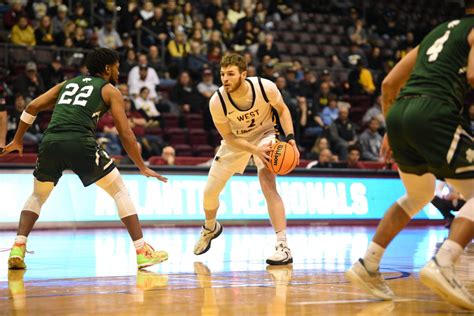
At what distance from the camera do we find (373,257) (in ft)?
17.7

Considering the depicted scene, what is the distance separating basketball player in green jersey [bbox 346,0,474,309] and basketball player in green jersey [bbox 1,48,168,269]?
270 centimetres

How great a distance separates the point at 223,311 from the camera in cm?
485

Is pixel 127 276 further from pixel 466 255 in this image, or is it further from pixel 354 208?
pixel 354 208

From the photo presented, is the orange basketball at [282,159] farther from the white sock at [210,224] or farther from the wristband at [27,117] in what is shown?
the wristband at [27,117]

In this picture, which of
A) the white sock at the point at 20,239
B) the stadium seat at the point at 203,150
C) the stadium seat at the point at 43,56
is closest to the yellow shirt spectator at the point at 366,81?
the stadium seat at the point at 203,150

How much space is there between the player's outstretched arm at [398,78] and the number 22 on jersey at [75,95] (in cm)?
291

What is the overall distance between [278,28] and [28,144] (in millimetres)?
9794

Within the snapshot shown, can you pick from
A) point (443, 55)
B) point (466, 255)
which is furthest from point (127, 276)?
point (466, 255)

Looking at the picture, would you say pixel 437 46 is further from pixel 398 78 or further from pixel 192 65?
pixel 192 65

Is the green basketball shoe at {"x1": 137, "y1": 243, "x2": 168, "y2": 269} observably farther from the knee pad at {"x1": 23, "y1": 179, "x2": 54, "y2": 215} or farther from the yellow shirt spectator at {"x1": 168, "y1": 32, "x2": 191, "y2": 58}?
the yellow shirt spectator at {"x1": 168, "y1": 32, "x2": 191, "y2": 58}

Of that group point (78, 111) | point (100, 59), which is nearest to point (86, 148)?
point (78, 111)

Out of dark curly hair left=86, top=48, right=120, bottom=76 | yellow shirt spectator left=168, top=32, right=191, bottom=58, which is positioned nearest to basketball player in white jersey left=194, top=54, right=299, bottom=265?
dark curly hair left=86, top=48, right=120, bottom=76

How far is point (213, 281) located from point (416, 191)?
67.5 inches

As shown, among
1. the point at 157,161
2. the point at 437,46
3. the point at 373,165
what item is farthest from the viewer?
the point at 373,165
